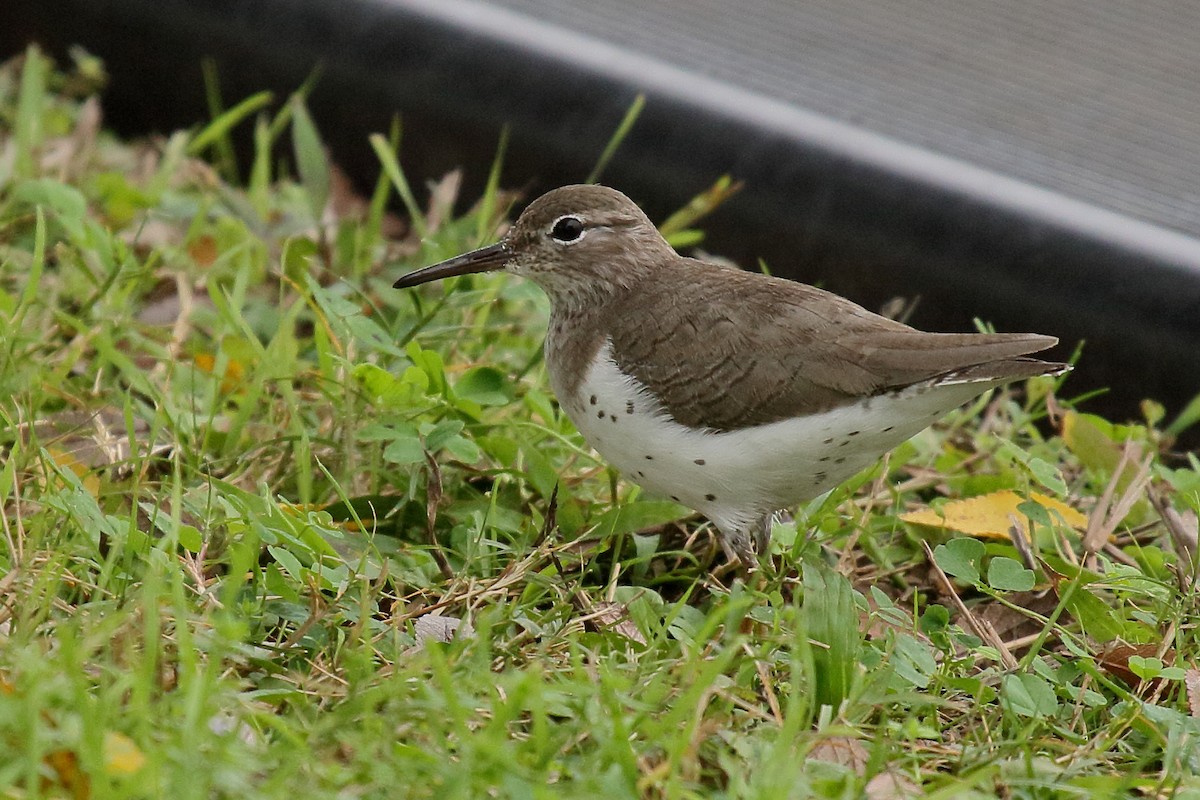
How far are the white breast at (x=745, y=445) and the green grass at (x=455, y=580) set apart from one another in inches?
8.2

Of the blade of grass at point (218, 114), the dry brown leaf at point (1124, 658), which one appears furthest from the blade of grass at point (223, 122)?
the dry brown leaf at point (1124, 658)

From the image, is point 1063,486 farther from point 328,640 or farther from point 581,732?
point 328,640

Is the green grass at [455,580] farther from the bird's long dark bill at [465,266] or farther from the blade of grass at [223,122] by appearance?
the blade of grass at [223,122]

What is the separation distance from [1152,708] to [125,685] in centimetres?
216

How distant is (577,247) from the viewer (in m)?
4.12

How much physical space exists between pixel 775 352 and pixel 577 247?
811 mm

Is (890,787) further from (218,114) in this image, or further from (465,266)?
(218,114)

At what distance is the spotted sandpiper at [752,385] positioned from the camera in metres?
3.46

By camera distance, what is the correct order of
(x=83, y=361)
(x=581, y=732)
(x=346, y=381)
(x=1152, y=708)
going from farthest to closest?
(x=83, y=361) < (x=346, y=381) < (x=1152, y=708) < (x=581, y=732)

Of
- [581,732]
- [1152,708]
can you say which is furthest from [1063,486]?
[581,732]

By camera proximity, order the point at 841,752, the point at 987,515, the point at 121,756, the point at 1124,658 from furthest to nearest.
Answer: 1. the point at 987,515
2. the point at 1124,658
3. the point at 841,752
4. the point at 121,756

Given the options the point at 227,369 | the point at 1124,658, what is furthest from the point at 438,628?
the point at 1124,658

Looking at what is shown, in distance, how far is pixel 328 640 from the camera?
321cm

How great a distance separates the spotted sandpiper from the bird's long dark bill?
0.40 meters
